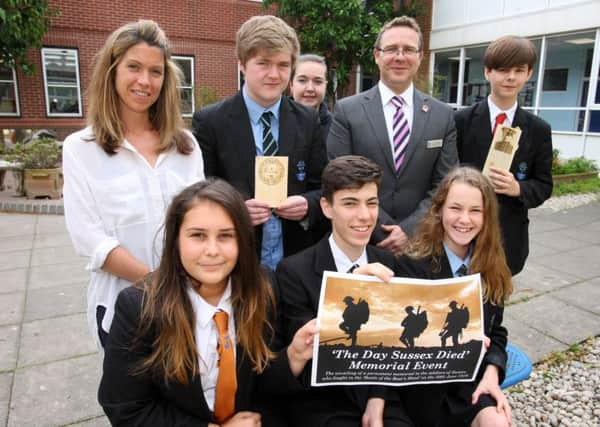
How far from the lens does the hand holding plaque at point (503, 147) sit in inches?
102

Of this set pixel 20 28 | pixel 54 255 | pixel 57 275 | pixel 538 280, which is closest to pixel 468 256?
pixel 538 280

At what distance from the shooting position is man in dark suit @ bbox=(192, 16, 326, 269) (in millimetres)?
2311

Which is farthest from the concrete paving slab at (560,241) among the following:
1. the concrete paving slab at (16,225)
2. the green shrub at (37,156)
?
the green shrub at (37,156)

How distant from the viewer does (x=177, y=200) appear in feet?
5.82

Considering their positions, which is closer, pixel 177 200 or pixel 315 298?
pixel 177 200

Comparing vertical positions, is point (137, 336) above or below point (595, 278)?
above

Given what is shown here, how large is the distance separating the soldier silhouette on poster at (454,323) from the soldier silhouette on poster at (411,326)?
96 millimetres

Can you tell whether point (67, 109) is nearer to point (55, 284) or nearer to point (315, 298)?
point (55, 284)

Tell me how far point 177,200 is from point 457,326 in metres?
1.22

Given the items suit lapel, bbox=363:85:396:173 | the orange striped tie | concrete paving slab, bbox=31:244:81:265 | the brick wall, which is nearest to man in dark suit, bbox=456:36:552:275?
suit lapel, bbox=363:85:396:173

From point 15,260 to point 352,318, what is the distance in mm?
5456

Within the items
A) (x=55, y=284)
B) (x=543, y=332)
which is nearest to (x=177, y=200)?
(x=543, y=332)

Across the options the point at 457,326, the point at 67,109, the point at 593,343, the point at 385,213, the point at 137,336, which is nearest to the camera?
the point at 137,336

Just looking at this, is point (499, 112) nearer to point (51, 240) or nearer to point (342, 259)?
point (342, 259)
